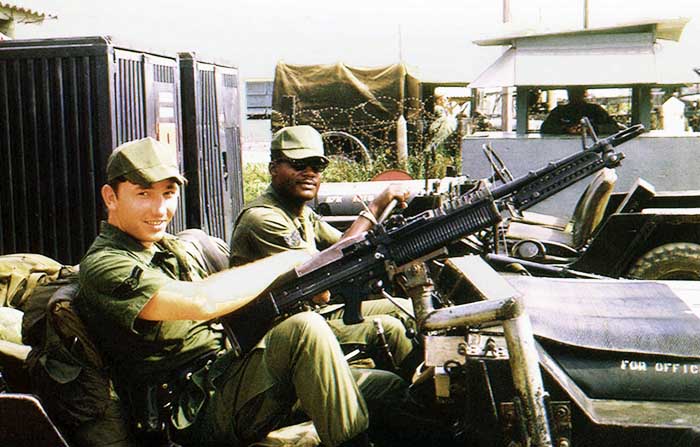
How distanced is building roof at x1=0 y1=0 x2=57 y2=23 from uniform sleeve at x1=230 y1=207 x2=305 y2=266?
11326 mm

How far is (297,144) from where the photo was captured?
14.5ft

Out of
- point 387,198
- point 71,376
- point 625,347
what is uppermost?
point 387,198

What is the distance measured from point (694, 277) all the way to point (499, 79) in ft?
19.0

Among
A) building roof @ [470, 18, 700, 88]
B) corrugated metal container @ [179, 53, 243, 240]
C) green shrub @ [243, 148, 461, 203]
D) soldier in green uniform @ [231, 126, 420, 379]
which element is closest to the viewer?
soldier in green uniform @ [231, 126, 420, 379]

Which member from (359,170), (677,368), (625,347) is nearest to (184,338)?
(625,347)

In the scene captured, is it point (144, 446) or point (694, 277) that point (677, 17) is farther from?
point (144, 446)

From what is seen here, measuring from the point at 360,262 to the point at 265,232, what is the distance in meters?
1.04

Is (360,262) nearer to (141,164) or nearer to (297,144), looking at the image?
(141,164)

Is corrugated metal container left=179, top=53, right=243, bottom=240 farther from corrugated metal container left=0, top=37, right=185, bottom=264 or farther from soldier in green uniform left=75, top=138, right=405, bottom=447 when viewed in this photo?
soldier in green uniform left=75, top=138, right=405, bottom=447

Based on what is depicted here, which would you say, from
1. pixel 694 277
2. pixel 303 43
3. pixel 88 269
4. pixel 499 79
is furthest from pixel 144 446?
pixel 303 43

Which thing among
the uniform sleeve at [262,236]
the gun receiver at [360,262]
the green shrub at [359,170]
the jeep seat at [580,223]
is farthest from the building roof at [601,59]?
the gun receiver at [360,262]

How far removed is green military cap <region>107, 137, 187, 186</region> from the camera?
3.16 m

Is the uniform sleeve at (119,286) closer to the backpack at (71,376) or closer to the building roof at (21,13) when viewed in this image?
the backpack at (71,376)

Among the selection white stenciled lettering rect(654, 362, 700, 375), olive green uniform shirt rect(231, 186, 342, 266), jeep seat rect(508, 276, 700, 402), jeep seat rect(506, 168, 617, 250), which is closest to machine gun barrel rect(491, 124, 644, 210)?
jeep seat rect(506, 168, 617, 250)
